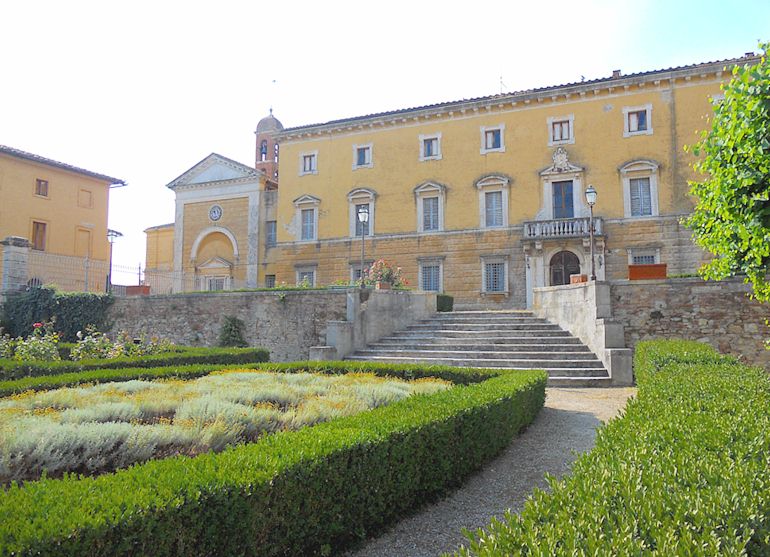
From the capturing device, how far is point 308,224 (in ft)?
97.2

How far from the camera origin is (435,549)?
385 centimetres

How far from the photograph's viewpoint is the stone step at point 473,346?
13875 mm

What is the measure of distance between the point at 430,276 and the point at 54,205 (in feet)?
74.6

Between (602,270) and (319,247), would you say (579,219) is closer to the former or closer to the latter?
(602,270)

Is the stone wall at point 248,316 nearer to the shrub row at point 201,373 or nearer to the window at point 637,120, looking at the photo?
the shrub row at point 201,373

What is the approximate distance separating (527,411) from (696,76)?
22.0 metres

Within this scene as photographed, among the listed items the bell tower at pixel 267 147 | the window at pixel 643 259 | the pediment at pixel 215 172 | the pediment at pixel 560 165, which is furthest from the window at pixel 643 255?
the bell tower at pixel 267 147

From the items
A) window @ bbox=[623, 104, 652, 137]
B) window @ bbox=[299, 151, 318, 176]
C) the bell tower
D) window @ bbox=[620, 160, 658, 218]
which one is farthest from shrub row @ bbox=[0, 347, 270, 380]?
the bell tower

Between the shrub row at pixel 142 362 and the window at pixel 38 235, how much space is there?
2305 centimetres

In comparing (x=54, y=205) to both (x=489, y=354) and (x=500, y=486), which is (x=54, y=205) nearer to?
(x=489, y=354)

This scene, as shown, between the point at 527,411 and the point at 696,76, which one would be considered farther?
the point at 696,76

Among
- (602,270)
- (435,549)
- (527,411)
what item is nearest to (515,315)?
(602,270)

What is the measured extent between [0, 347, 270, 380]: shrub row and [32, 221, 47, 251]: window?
75.6ft

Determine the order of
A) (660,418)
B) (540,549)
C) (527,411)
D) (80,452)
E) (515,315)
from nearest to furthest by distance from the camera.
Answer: (540,549) → (660,418) → (80,452) → (527,411) → (515,315)
